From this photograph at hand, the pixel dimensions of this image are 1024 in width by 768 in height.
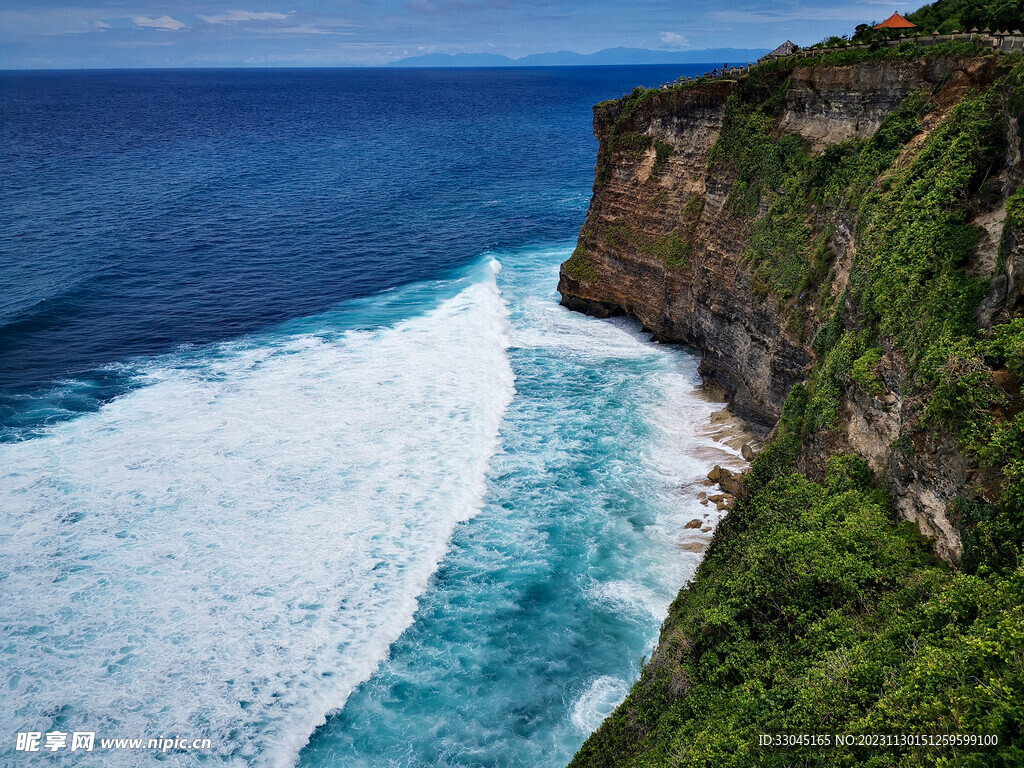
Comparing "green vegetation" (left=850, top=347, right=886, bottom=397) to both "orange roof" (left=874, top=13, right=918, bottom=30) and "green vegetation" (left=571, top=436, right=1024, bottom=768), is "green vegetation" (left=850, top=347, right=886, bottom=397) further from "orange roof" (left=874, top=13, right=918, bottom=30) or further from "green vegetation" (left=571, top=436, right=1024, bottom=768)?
"orange roof" (left=874, top=13, right=918, bottom=30)

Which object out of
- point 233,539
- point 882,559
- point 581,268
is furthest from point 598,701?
point 581,268

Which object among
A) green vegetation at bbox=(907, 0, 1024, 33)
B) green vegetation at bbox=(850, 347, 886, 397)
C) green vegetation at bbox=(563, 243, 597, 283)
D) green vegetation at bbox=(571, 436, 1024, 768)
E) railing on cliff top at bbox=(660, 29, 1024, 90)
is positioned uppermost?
green vegetation at bbox=(907, 0, 1024, 33)

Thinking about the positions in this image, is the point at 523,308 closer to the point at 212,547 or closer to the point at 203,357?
the point at 203,357

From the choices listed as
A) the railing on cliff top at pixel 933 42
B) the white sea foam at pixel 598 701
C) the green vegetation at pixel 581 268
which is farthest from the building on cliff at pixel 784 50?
the white sea foam at pixel 598 701

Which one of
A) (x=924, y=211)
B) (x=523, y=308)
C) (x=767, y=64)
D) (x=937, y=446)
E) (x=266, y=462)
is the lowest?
(x=266, y=462)

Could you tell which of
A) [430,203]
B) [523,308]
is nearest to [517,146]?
[430,203]

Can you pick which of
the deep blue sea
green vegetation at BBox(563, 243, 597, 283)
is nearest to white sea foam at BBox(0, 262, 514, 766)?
the deep blue sea
